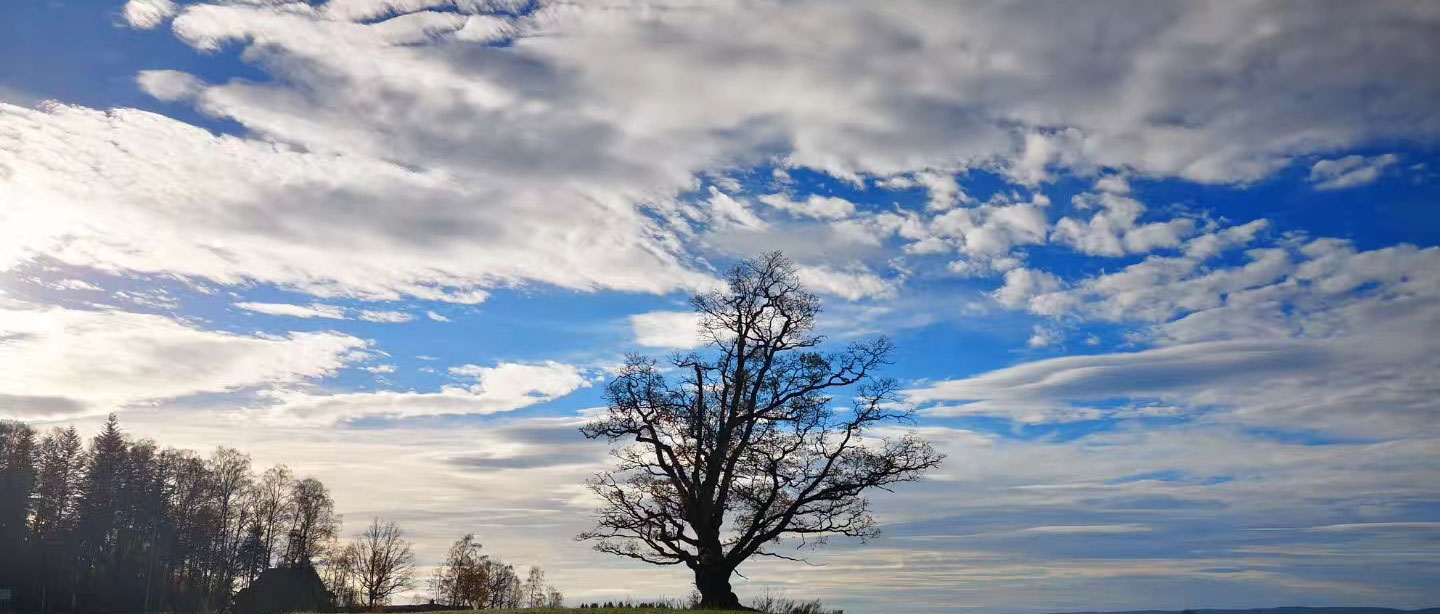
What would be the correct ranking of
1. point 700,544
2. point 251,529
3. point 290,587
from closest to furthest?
point 700,544, point 290,587, point 251,529

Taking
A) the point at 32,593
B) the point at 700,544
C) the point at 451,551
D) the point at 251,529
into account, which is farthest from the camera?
the point at 451,551

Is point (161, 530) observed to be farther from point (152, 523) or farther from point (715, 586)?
point (715, 586)

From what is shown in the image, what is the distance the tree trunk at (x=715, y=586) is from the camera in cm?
2983

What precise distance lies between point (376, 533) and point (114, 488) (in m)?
25.0

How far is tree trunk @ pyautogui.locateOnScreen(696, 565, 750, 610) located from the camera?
97.9 ft

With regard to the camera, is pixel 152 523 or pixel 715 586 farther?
pixel 152 523

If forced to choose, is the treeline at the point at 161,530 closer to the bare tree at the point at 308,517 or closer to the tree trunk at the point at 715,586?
the bare tree at the point at 308,517

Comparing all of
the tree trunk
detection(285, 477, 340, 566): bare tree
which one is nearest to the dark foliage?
detection(285, 477, 340, 566): bare tree

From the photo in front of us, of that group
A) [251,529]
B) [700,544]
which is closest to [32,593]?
[251,529]

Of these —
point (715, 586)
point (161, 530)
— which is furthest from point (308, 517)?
point (715, 586)

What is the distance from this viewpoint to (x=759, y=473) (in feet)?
101

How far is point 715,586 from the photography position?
3014 centimetres

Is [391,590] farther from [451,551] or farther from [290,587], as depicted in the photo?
[290,587]

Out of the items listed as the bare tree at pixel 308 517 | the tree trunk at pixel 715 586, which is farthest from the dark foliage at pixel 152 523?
the tree trunk at pixel 715 586
